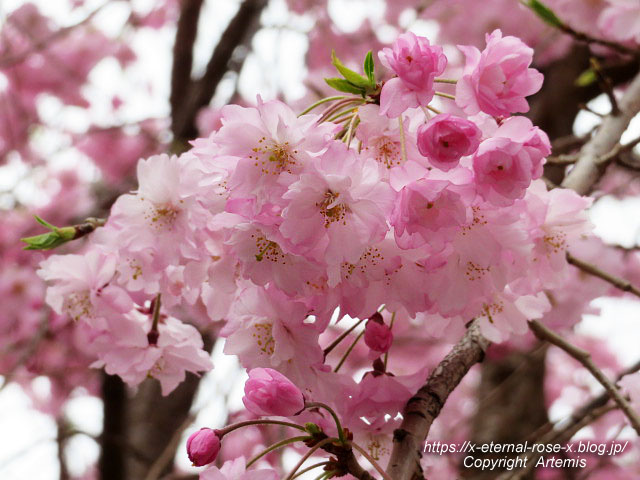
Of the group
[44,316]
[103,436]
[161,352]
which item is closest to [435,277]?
[161,352]

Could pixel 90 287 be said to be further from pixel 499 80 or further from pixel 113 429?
pixel 113 429

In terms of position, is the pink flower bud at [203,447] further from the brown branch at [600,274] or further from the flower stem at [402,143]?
the brown branch at [600,274]

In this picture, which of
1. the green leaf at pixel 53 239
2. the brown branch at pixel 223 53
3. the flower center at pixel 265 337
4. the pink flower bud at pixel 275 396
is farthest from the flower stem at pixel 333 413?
the brown branch at pixel 223 53

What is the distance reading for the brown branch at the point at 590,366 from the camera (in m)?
1.15

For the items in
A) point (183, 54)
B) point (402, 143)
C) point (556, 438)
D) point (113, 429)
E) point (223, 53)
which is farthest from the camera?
point (183, 54)

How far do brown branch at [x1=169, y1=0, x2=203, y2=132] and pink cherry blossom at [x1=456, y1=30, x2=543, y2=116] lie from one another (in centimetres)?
241

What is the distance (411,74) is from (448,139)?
0.10 m

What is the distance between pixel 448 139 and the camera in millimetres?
837

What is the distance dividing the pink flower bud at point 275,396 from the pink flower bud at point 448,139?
1.13ft

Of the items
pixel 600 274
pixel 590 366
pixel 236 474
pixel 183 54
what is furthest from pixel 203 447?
pixel 183 54

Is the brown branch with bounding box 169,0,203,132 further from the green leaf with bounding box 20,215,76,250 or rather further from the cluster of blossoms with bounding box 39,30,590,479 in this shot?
the cluster of blossoms with bounding box 39,30,590,479

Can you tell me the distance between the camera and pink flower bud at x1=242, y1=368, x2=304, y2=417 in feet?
2.94

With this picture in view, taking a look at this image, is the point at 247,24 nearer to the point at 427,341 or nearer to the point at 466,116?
the point at 427,341

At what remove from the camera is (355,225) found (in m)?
0.86
